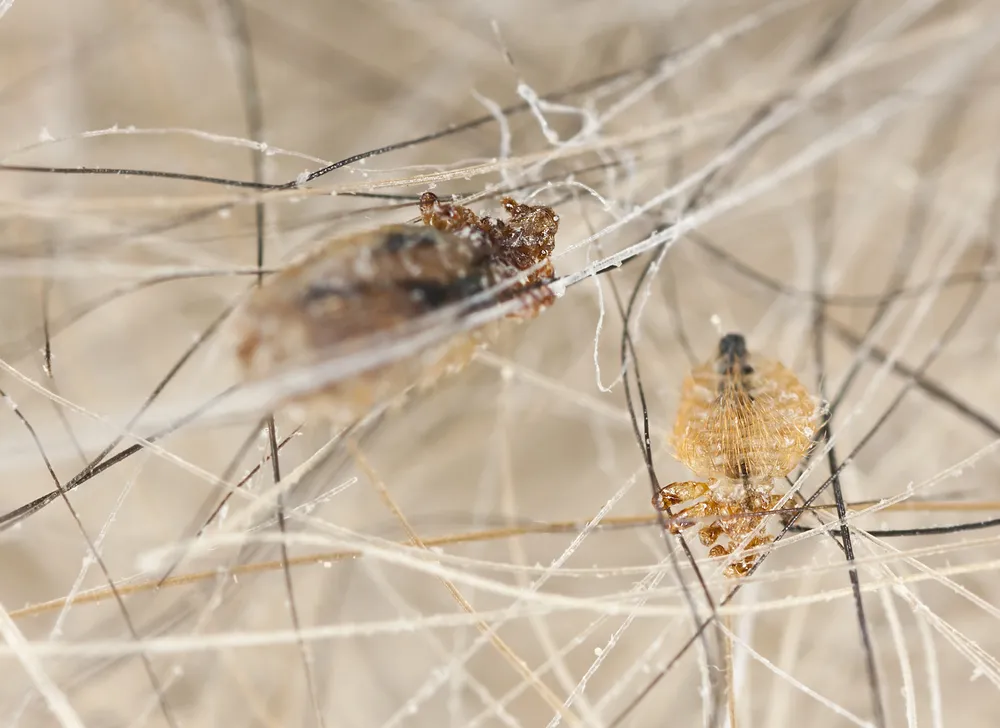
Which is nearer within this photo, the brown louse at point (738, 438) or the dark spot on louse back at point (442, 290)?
the dark spot on louse back at point (442, 290)

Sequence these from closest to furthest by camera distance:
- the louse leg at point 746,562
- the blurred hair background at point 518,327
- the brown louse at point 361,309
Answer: the brown louse at point 361,309, the louse leg at point 746,562, the blurred hair background at point 518,327

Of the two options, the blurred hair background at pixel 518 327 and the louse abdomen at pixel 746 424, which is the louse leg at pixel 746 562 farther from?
the blurred hair background at pixel 518 327

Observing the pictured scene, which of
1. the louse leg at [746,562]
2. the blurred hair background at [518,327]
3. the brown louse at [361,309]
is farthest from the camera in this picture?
the blurred hair background at [518,327]

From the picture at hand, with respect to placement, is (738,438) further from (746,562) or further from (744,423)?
(746,562)

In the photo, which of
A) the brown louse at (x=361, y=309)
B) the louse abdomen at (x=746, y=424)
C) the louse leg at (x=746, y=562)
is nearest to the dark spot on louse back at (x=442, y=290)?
the brown louse at (x=361, y=309)

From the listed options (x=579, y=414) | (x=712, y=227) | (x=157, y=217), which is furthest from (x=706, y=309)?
(x=157, y=217)

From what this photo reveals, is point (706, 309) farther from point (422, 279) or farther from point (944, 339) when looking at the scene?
point (422, 279)

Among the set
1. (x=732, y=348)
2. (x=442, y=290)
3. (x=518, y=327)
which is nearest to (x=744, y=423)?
(x=732, y=348)
